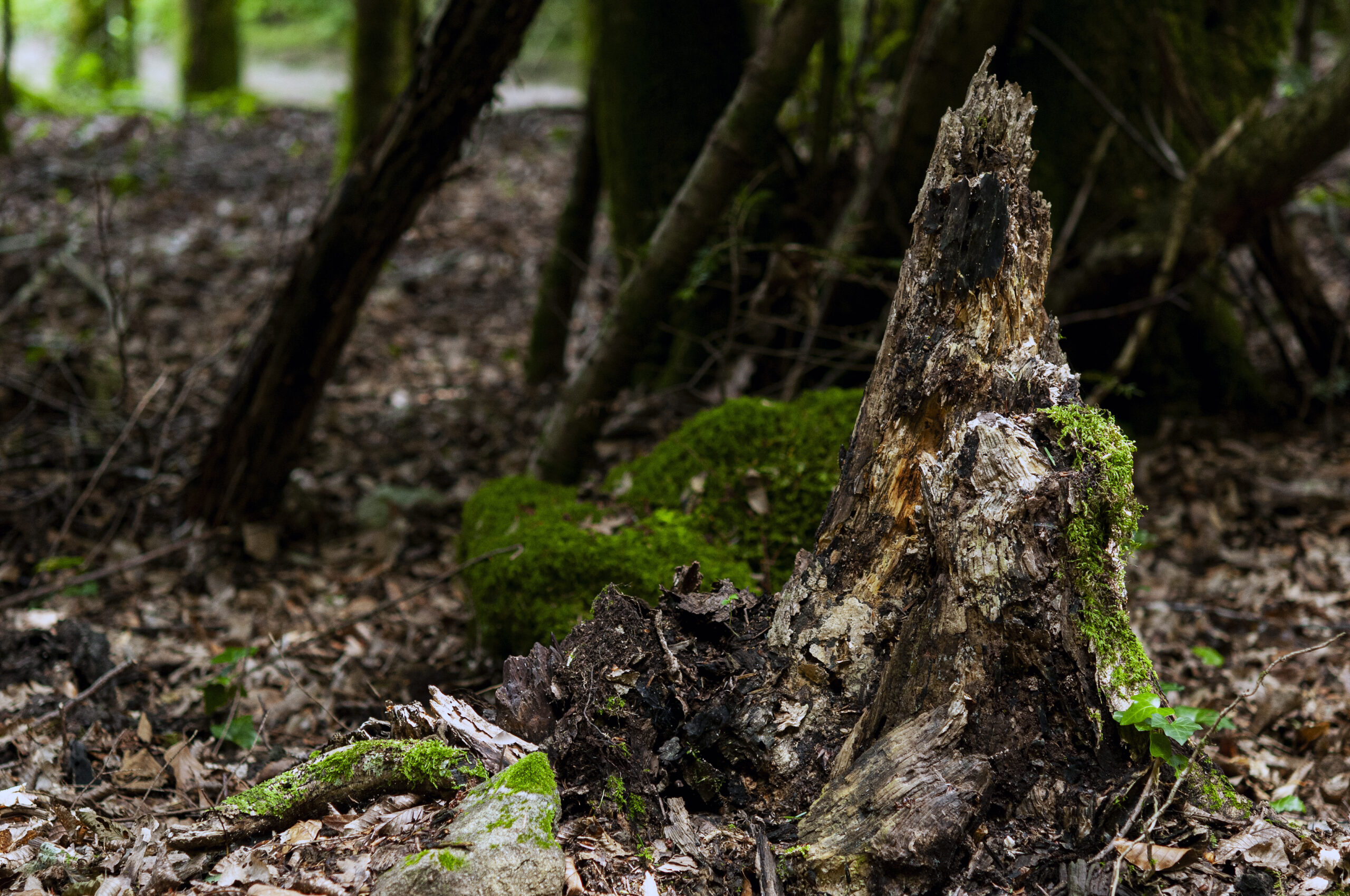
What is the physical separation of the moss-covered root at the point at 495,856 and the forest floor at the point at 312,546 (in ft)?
0.44

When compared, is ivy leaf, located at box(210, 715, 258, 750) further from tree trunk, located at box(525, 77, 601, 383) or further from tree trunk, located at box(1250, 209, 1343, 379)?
tree trunk, located at box(1250, 209, 1343, 379)

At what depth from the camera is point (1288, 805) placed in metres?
2.69

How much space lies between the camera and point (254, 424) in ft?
16.4

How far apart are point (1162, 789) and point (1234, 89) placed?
5700 millimetres

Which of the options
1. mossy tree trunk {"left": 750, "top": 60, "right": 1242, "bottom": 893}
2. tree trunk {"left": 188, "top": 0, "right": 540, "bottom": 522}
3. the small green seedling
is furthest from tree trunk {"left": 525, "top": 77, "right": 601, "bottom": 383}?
mossy tree trunk {"left": 750, "top": 60, "right": 1242, "bottom": 893}

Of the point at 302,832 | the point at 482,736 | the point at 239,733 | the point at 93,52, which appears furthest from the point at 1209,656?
the point at 93,52

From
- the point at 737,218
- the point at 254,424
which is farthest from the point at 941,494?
the point at 254,424

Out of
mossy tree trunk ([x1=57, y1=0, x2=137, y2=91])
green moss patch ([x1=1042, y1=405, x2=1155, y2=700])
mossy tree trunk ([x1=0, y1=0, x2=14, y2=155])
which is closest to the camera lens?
green moss patch ([x1=1042, y1=405, x2=1155, y2=700])

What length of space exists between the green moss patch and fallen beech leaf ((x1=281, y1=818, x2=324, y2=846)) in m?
Answer: 1.91

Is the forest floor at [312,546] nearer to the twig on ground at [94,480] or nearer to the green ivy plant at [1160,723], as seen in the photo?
the twig on ground at [94,480]

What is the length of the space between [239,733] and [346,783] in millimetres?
1366

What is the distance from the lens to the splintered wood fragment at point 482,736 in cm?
215

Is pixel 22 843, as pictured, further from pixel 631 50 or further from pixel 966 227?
pixel 631 50

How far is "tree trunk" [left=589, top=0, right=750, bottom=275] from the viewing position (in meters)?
5.75
